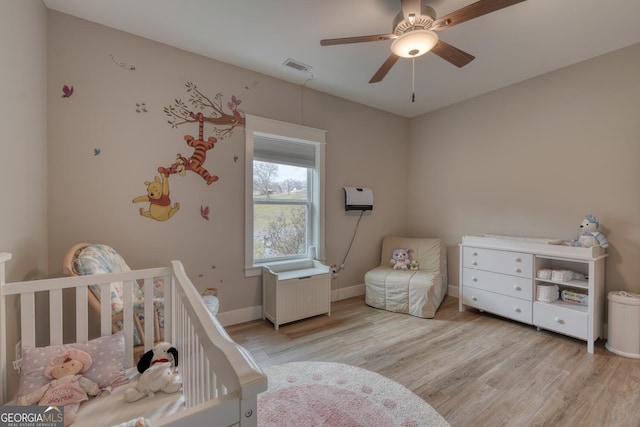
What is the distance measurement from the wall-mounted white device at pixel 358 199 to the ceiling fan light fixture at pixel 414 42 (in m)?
1.94

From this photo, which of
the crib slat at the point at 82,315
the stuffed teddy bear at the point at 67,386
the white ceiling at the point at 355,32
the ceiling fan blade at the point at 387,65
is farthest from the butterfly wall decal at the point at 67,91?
the ceiling fan blade at the point at 387,65

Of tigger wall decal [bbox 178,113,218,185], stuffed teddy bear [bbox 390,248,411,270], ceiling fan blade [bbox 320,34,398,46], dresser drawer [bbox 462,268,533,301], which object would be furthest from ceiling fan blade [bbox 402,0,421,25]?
stuffed teddy bear [bbox 390,248,411,270]

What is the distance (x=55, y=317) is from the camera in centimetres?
136

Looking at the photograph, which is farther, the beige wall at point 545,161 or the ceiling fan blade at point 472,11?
the beige wall at point 545,161

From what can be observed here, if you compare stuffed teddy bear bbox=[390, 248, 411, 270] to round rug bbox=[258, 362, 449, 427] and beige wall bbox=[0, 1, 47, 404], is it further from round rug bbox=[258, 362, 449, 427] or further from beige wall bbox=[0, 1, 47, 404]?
beige wall bbox=[0, 1, 47, 404]

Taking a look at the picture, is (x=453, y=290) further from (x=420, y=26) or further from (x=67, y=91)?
(x=67, y=91)

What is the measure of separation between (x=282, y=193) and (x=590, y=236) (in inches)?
118

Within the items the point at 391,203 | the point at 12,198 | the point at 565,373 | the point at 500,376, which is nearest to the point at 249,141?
the point at 12,198

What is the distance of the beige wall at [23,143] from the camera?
1390mm

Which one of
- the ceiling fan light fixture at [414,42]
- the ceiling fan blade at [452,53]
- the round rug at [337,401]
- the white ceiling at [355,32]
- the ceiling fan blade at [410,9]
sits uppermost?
the white ceiling at [355,32]

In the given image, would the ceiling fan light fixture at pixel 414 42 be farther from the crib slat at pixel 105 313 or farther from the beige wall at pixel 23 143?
the crib slat at pixel 105 313

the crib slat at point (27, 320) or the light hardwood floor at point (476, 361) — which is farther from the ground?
the crib slat at point (27, 320)

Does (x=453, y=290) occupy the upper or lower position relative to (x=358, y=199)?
lower

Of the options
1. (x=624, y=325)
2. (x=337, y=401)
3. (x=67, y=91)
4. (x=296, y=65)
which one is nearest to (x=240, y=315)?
(x=337, y=401)
